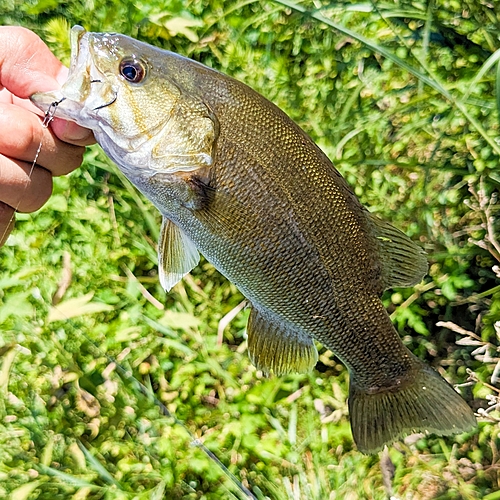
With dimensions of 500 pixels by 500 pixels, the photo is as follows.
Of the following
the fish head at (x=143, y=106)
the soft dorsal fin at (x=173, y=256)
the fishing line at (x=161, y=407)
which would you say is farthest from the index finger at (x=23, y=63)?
the fishing line at (x=161, y=407)

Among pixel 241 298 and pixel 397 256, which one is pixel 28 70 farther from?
pixel 241 298

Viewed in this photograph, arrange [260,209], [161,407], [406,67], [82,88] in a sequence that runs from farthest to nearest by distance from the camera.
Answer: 1. [161,407]
2. [406,67]
3. [260,209]
4. [82,88]

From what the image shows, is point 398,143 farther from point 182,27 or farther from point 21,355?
point 21,355

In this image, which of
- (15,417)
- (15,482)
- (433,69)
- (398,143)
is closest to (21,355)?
(15,417)

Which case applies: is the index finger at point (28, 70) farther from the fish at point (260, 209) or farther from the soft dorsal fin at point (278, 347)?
the soft dorsal fin at point (278, 347)

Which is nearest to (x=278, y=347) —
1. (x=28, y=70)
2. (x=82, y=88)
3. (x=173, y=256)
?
(x=173, y=256)

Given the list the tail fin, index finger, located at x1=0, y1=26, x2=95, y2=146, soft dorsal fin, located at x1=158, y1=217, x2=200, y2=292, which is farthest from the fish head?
the tail fin
